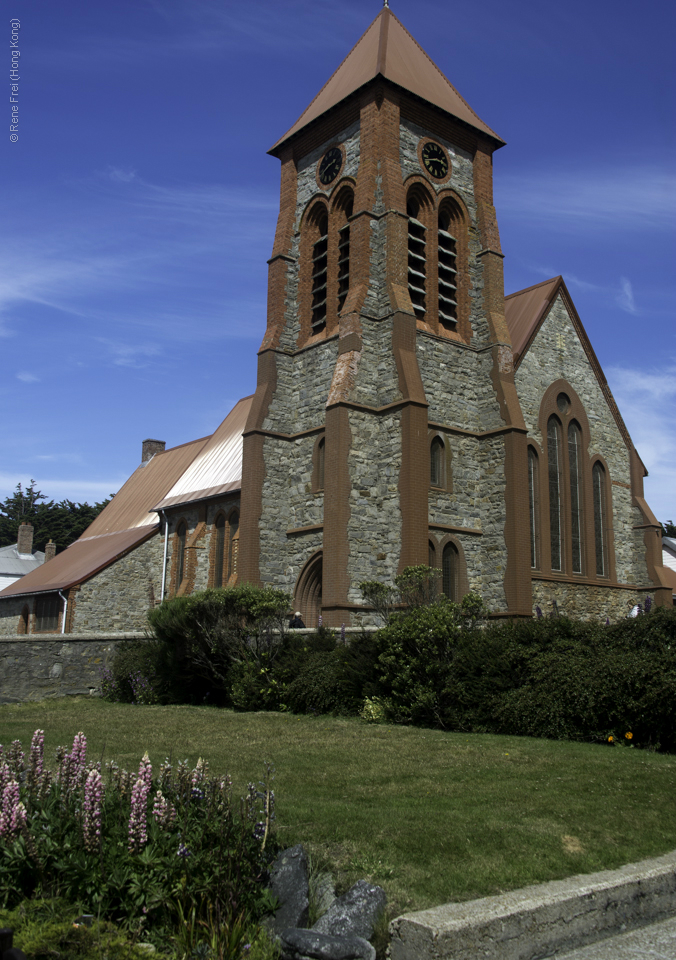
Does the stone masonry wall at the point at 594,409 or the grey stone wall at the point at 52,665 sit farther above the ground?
the stone masonry wall at the point at 594,409

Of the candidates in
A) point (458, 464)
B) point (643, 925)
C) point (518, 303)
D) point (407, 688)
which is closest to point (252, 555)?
point (458, 464)

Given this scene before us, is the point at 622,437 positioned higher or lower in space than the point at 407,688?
higher

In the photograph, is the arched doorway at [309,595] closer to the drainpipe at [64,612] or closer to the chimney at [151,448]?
the drainpipe at [64,612]

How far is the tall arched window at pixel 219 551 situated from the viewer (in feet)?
105

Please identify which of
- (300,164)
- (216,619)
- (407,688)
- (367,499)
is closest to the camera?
(407,688)

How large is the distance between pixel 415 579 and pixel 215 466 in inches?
714

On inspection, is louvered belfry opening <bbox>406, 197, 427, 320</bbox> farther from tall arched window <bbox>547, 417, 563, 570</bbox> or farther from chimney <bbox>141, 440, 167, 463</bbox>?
chimney <bbox>141, 440, 167, 463</bbox>

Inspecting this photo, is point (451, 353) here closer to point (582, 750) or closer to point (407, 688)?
point (407, 688)

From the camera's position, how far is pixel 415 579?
18359 mm

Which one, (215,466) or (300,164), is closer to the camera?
(300,164)

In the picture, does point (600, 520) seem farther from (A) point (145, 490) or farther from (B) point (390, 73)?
(A) point (145, 490)

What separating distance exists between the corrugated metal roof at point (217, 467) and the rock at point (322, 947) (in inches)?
1047

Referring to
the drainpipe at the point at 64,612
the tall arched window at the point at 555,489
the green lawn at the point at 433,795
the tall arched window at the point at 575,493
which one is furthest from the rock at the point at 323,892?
the drainpipe at the point at 64,612

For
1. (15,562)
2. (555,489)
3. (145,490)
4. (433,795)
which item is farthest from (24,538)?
(433,795)
